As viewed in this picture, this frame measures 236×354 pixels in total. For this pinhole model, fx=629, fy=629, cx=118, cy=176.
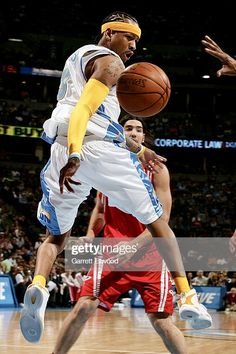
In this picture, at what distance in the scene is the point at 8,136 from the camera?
27.0m

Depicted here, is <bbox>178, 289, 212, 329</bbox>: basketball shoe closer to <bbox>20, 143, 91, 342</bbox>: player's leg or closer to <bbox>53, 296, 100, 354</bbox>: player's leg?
<bbox>20, 143, 91, 342</bbox>: player's leg

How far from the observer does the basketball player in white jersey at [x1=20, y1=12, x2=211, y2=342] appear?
360 cm

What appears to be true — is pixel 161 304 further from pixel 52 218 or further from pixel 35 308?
pixel 35 308

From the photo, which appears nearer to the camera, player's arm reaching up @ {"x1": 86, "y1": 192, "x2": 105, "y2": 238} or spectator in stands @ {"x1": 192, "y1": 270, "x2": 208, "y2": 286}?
player's arm reaching up @ {"x1": 86, "y1": 192, "x2": 105, "y2": 238}

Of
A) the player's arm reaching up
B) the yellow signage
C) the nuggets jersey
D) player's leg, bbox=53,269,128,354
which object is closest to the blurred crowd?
the yellow signage

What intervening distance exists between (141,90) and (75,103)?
1.43ft

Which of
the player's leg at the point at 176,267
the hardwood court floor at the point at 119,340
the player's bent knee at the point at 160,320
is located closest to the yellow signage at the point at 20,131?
the hardwood court floor at the point at 119,340

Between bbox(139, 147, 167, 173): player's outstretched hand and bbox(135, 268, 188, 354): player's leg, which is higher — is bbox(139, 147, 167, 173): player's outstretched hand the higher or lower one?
the higher one

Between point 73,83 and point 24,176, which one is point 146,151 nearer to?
point 73,83

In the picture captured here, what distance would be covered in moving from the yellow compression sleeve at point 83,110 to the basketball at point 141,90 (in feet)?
1.17

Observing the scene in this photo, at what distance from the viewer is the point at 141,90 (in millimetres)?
3982

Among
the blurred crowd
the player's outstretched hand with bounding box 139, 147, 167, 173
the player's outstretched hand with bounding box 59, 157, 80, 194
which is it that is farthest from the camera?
the blurred crowd

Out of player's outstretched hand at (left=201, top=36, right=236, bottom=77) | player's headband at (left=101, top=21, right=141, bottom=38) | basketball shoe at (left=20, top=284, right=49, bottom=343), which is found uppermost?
player's headband at (left=101, top=21, right=141, bottom=38)

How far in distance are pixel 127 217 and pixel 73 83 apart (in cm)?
140
